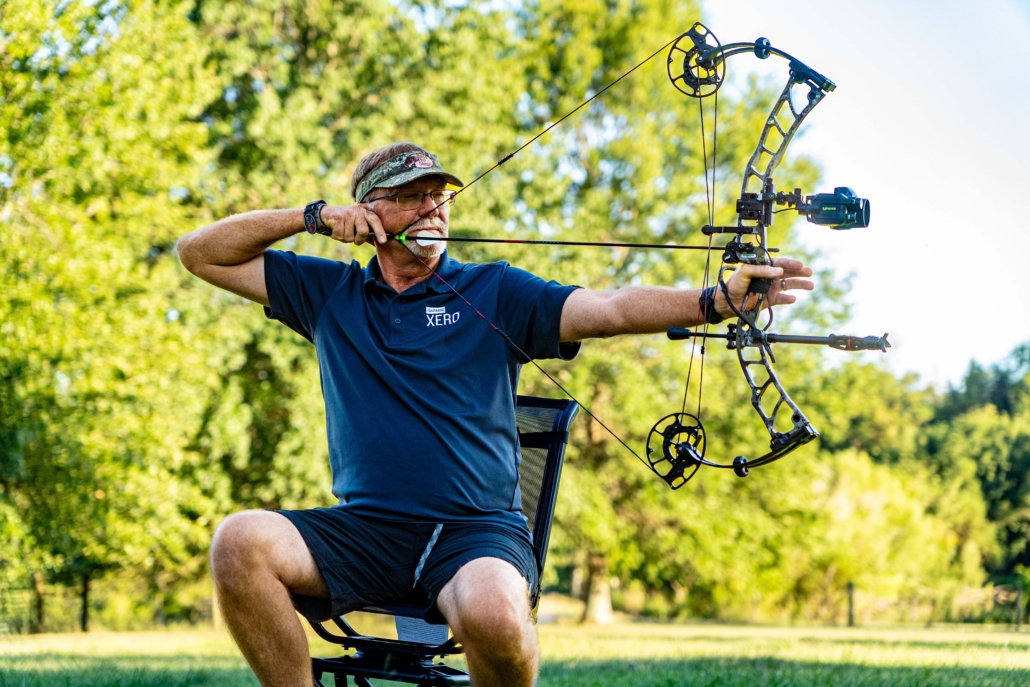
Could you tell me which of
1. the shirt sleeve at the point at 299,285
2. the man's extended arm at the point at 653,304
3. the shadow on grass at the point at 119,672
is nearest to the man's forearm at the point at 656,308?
the man's extended arm at the point at 653,304

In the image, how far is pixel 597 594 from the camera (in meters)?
20.4

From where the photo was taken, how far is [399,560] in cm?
287

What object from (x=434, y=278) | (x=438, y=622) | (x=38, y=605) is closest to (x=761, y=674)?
(x=438, y=622)

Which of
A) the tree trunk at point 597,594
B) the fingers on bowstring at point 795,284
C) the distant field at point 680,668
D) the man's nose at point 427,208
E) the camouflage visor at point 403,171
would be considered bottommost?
the tree trunk at point 597,594

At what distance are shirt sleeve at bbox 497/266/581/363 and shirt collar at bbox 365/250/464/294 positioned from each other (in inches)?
9.2

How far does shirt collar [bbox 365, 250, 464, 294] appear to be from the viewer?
3.24m

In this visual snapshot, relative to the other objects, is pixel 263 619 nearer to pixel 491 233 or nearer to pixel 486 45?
pixel 491 233

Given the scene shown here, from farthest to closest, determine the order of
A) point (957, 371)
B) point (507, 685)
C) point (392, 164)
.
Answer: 1. point (957, 371)
2. point (392, 164)
3. point (507, 685)

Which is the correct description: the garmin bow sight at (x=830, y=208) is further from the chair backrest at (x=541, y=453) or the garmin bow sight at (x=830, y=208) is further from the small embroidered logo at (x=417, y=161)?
the small embroidered logo at (x=417, y=161)

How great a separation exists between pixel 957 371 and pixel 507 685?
114 ft

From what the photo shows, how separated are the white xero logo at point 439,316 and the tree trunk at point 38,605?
13093 mm

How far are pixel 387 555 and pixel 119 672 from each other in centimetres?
280

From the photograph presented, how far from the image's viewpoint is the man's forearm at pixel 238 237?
328cm

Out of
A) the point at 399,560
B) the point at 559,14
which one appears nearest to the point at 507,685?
the point at 399,560
